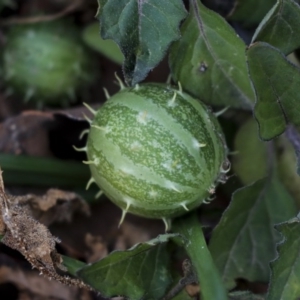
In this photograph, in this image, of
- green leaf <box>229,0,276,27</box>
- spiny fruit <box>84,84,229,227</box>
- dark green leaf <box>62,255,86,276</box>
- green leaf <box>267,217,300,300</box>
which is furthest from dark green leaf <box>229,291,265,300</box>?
green leaf <box>229,0,276,27</box>

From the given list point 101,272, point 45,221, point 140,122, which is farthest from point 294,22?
point 45,221

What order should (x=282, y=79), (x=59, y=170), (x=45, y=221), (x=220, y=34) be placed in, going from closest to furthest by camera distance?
(x=282, y=79) → (x=220, y=34) → (x=45, y=221) → (x=59, y=170)

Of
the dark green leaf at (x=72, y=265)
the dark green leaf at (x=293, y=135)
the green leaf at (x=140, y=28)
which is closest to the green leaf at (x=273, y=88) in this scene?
the dark green leaf at (x=293, y=135)

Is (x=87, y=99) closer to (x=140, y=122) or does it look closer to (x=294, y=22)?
(x=140, y=122)

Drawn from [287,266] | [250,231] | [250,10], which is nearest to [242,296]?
[287,266]

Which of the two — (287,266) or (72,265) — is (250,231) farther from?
(72,265)

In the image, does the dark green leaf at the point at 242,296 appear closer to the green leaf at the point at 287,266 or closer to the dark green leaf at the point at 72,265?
the green leaf at the point at 287,266

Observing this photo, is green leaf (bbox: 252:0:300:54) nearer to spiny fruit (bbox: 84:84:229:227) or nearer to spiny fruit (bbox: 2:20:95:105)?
spiny fruit (bbox: 84:84:229:227)
